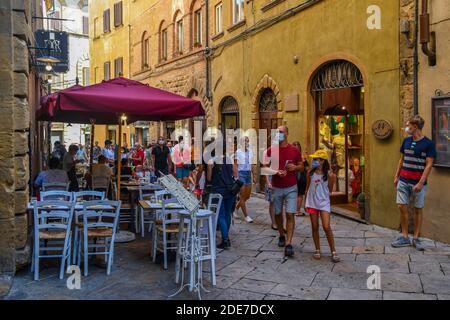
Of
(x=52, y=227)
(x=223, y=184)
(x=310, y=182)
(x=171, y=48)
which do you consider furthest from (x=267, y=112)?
(x=171, y=48)

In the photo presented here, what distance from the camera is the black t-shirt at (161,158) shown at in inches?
558

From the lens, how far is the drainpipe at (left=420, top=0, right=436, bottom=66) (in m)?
7.41

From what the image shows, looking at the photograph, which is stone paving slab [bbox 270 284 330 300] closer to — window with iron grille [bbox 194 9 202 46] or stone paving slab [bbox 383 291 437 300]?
stone paving slab [bbox 383 291 437 300]

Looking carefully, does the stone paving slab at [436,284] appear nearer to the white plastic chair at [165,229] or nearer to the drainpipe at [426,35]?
the white plastic chair at [165,229]

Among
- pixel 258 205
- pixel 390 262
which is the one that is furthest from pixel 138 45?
pixel 390 262

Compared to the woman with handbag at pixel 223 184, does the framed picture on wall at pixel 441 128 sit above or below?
above

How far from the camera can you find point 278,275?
588cm

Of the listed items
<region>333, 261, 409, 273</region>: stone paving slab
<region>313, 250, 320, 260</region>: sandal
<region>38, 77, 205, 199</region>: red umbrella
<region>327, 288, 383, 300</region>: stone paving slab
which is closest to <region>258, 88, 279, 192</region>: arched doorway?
<region>38, 77, 205, 199</region>: red umbrella

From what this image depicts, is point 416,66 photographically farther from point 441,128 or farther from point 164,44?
point 164,44

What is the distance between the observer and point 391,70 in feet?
27.8

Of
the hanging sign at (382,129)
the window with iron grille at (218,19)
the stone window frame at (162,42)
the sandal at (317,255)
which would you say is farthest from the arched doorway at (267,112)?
the stone window frame at (162,42)

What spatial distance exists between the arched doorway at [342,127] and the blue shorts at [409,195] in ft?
8.92

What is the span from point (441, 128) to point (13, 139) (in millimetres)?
5841
